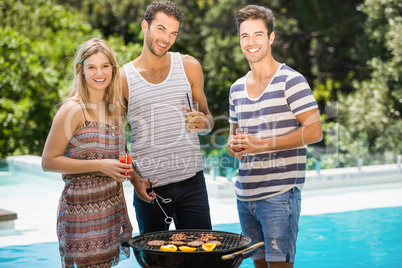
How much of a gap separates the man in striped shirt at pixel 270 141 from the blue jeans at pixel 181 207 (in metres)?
0.23

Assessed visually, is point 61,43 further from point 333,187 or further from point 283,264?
point 283,264

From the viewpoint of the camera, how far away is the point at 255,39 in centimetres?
295

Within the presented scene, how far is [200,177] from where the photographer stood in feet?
10.6

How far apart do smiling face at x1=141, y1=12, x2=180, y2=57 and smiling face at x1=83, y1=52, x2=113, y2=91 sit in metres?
0.34

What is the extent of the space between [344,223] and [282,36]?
11.4 meters

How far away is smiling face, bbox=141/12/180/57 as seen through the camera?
3131 millimetres

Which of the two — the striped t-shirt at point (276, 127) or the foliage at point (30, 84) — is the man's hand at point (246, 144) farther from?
the foliage at point (30, 84)

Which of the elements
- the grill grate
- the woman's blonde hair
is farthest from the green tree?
the woman's blonde hair

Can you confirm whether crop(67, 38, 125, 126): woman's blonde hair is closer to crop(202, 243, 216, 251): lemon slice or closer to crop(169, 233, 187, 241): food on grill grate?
crop(169, 233, 187, 241): food on grill grate

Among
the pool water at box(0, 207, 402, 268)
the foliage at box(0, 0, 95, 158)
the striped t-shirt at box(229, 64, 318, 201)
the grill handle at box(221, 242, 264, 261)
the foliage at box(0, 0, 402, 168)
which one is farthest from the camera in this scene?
the foliage at box(0, 0, 95, 158)

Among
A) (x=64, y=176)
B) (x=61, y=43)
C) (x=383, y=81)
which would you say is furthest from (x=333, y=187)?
(x=61, y=43)

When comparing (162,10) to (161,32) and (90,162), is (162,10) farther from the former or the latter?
(90,162)

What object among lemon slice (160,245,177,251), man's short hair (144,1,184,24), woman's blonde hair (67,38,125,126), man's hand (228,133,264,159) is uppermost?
man's short hair (144,1,184,24)

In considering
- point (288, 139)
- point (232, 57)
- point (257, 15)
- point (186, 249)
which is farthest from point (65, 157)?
point (232, 57)
